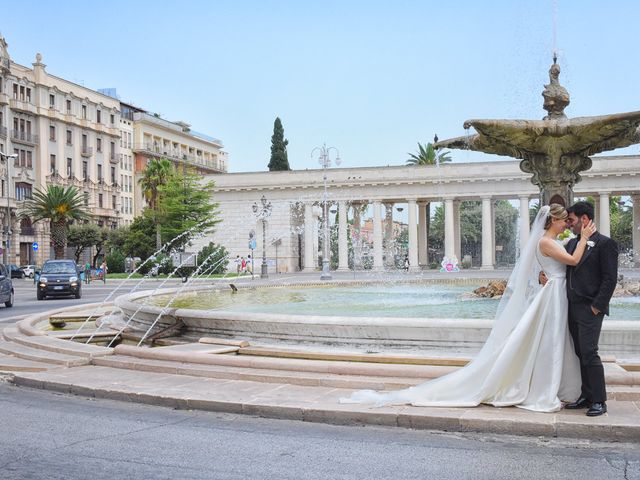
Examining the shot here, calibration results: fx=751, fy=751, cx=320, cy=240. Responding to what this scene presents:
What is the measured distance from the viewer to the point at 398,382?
8.12 meters

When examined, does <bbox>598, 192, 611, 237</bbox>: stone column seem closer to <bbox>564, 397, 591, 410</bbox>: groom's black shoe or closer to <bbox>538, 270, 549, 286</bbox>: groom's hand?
<bbox>538, 270, 549, 286</bbox>: groom's hand

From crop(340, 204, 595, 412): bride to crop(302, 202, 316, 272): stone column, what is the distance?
57252 mm

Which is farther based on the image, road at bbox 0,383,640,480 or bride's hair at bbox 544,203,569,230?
bride's hair at bbox 544,203,569,230

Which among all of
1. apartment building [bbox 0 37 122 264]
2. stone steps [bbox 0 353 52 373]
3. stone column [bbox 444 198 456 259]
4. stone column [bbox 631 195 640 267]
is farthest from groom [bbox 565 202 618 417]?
apartment building [bbox 0 37 122 264]

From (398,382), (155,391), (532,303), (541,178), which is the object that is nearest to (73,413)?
(155,391)

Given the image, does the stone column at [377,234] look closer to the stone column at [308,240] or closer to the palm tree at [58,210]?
the stone column at [308,240]

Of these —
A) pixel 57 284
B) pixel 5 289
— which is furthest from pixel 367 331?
pixel 57 284

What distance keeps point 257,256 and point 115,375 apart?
5783 centimetres

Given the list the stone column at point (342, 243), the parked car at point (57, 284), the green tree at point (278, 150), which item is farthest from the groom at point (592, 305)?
the green tree at point (278, 150)

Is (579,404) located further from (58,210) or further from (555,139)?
(58,210)

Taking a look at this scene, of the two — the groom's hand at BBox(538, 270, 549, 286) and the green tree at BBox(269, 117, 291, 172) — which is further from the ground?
the green tree at BBox(269, 117, 291, 172)

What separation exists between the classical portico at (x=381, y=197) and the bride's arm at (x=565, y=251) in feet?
178

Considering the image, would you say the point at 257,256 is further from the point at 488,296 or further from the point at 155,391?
the point at 155,391

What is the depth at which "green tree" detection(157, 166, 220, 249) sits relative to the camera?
195 feet
